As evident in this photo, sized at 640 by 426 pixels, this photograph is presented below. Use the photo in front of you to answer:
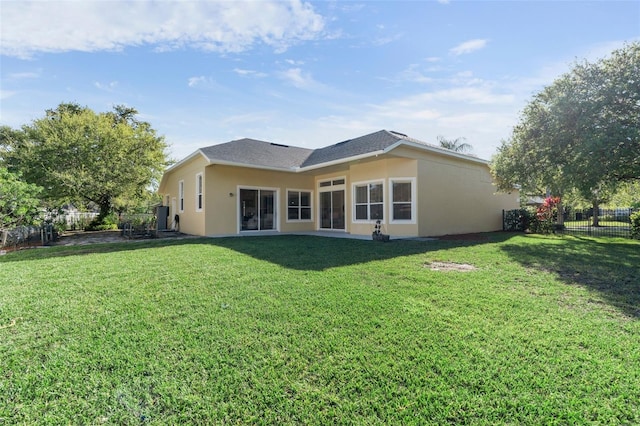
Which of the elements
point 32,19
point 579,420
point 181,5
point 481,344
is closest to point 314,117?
point 181,5

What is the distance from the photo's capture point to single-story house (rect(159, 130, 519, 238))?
12.4 m

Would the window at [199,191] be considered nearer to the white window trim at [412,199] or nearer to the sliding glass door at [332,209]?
the sliding glass door at [332,209]

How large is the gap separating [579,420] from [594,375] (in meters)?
0.70

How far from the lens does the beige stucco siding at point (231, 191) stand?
13344 millimetres

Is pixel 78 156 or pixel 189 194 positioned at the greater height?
pixel 78 156

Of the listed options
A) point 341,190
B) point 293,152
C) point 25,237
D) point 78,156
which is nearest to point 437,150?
point 341,190

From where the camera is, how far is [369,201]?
1338cm

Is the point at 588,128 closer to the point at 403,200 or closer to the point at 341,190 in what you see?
the point at 403,200

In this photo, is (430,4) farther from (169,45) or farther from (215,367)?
(215,367)

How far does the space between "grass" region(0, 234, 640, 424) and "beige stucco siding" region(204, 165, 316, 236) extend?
25.5ft

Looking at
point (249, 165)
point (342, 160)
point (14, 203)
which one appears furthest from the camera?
point (249, 165)

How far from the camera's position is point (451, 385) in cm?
244

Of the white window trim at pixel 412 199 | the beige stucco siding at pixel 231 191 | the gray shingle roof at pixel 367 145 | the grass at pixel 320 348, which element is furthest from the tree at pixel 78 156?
the white window trim at pixel 412 199

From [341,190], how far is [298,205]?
2507 millimetres
